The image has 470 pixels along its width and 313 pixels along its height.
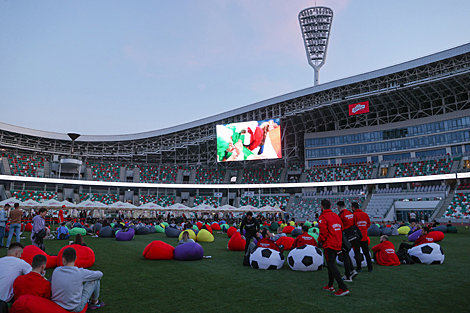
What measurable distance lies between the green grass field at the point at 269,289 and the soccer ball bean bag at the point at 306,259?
24cm

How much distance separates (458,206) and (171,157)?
44.1 metres

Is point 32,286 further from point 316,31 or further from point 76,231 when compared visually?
point 316,31

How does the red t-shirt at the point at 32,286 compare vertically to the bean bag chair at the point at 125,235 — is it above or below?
above

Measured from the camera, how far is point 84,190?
170ft

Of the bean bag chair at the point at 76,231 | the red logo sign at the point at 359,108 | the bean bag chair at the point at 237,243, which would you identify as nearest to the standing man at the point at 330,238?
the bean bag chair at the point at 237,243

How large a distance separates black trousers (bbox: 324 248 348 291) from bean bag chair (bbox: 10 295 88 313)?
446cm

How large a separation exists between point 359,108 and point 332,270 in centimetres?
3905

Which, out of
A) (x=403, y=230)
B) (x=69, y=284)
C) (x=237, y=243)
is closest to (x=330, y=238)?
(x=69, y=284)

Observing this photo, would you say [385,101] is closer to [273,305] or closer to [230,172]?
[230,172]

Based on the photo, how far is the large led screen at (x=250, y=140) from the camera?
42719mm

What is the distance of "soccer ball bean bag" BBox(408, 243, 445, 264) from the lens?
9.18 m

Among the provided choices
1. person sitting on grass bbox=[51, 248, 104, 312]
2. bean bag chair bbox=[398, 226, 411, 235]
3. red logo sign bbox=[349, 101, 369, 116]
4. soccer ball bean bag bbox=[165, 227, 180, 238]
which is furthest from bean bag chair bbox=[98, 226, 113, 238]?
A: red logo sign bbox=[349, 101, 369, 116]

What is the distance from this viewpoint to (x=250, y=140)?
43875 millimetres

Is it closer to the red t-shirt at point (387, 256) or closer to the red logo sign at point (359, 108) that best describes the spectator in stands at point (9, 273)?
the red t-shirt at point (387, 256)
